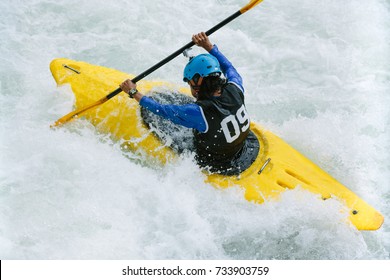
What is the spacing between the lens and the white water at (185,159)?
4156mm

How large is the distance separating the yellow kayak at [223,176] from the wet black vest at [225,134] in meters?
0.11

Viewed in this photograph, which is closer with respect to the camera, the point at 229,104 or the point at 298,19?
the point at 229,104

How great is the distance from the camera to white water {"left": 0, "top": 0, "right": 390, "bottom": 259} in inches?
164

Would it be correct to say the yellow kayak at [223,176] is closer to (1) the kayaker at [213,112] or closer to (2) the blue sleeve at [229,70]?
(1) the kayaker at [213,112]

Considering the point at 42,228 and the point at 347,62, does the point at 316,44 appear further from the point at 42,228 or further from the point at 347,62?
the point at 42,228

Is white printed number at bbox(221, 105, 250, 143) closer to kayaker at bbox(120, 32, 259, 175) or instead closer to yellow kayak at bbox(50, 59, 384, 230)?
kayaker at bbox(120, 32, 259, 175)

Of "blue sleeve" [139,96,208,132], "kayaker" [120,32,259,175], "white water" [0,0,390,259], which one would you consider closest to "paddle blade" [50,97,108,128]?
"white water" [0,0,390,259]

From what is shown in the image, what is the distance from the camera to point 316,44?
711 centimetres

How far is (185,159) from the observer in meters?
4.39

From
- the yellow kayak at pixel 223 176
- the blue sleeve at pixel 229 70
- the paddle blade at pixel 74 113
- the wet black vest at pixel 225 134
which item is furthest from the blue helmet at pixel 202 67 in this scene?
the paddle blade at pixel 74 113

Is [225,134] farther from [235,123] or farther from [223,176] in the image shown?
[223,176]
